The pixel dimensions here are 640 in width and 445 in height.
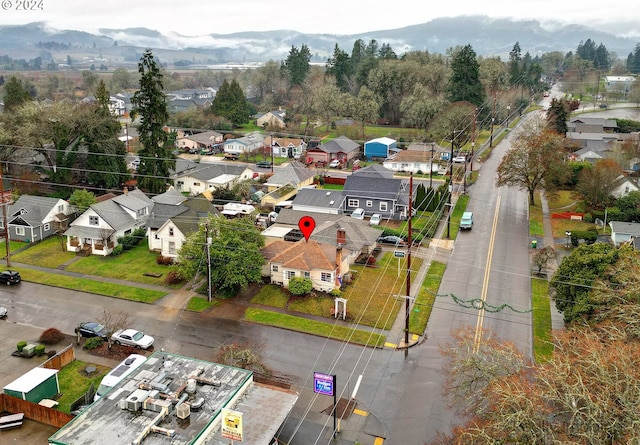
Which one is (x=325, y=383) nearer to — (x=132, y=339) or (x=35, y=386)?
(x=132, y=339)

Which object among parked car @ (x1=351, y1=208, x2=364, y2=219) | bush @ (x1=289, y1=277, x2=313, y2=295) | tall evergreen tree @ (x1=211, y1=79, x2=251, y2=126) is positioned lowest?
bush @ (x1=289, y1=277, x2=313, y2=295)

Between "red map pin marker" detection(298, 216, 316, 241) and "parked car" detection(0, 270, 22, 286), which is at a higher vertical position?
"red map pin marker" detection(298, 216, 316, 241)

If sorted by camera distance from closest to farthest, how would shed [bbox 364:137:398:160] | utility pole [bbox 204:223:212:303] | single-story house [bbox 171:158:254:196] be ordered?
utility pole [bbox 204:223:212:303] → single-story house [bbox 171:158:254:196] → shed [bbox 364:137:398:160]

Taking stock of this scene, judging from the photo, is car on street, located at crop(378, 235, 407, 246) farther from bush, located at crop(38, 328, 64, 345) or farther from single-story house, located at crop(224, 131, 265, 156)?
single-story house, located at crop(224, 131, 265, 156)

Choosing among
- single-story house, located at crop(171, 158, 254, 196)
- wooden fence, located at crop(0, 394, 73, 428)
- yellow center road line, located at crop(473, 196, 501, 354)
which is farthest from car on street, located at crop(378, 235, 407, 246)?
wooden fence, located at crop(0, 394, 73, 428)

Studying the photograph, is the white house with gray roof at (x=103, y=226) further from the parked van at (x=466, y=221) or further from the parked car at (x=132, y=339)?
the parked van at (x=466, y=221)

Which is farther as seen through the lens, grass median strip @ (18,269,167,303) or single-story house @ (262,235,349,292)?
grass median strip @ (18,269,167,303)
